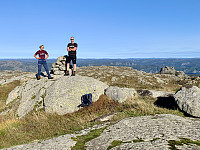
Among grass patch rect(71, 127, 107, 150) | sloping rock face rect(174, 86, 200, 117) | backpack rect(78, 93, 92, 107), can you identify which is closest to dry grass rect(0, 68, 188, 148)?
backpack rect(78, 93, 92, 107)

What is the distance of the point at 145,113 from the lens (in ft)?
40.5

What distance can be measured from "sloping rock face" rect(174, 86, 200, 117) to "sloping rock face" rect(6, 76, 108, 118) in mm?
8447

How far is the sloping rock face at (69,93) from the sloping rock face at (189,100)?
27.6 feet

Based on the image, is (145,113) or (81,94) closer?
(145,113)

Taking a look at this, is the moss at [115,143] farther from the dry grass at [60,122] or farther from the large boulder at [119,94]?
the large boulder at [119,94]

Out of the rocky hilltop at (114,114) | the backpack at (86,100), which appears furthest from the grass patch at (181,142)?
the backpack at (86,100)

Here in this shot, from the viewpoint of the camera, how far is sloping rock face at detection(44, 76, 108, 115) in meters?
15.0

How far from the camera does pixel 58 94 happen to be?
16.0m

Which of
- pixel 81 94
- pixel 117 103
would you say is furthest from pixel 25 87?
pixel 117 103

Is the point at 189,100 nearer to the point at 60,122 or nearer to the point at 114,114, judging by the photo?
the point at 114,114

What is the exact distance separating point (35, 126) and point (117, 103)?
831 centimetres

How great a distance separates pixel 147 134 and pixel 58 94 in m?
10.8

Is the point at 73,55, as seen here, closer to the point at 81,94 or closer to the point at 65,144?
the point at 81,94

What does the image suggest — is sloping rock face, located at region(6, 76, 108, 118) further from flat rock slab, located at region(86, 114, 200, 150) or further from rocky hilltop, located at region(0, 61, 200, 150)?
flat rock slab, located at region(86, 114, 200, 150)
